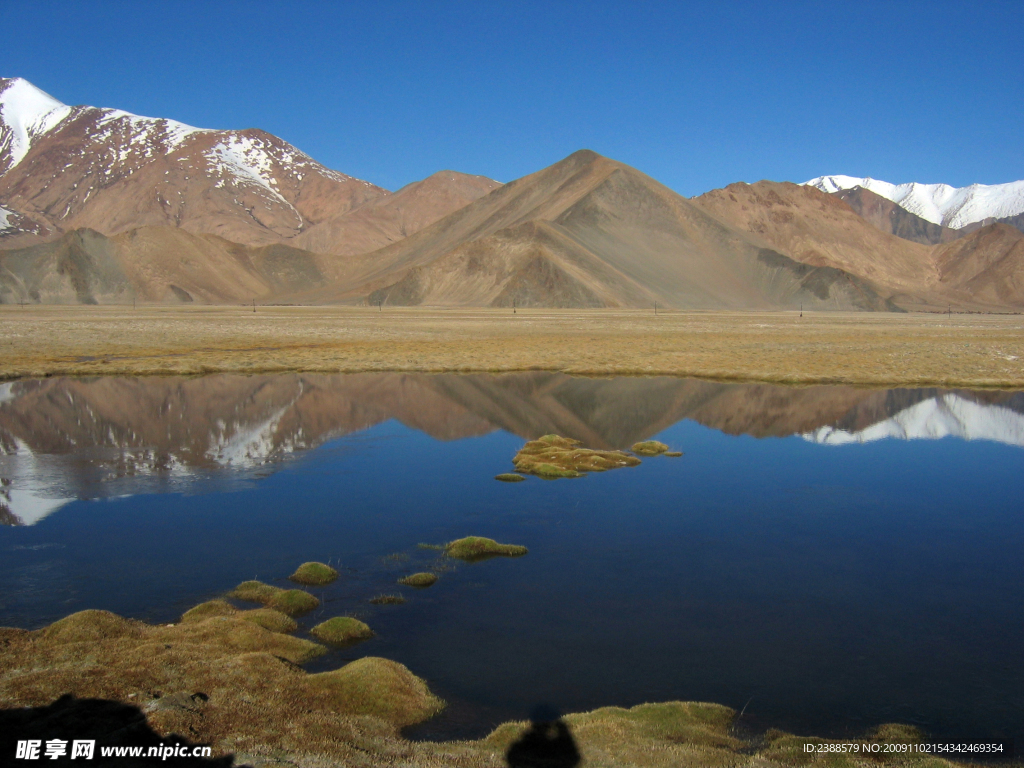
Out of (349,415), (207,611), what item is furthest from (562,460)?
(207,611)

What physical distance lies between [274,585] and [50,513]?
6631 mm

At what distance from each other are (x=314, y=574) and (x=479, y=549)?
2.74 metres

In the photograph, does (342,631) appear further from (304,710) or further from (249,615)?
(304,710)

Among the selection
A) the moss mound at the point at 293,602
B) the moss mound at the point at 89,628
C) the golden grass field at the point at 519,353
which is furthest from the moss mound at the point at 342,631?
the golden grass field at the point at 519,353

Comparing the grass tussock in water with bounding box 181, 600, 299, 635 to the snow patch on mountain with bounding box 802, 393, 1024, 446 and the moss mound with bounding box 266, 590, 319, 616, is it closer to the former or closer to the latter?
the moss mound with bounding box 266, 590, 319, 616

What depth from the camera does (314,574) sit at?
12.1m

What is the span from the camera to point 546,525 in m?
15.3

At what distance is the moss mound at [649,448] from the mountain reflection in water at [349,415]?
3.64ft

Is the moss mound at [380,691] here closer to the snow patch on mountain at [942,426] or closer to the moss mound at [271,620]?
the moss mound at [271,620]

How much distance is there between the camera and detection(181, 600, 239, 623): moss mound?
1040cm

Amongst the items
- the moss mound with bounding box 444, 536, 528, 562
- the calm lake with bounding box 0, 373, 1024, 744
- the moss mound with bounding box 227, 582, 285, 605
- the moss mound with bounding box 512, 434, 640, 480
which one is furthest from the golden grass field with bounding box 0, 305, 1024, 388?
A: the moss mound with bounding box 227, 582, 285, 605

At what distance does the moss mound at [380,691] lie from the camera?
8180 millimetres

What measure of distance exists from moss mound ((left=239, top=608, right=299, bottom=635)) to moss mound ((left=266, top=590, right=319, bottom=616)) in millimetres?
260

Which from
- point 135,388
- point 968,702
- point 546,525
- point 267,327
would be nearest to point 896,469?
point 546,525
